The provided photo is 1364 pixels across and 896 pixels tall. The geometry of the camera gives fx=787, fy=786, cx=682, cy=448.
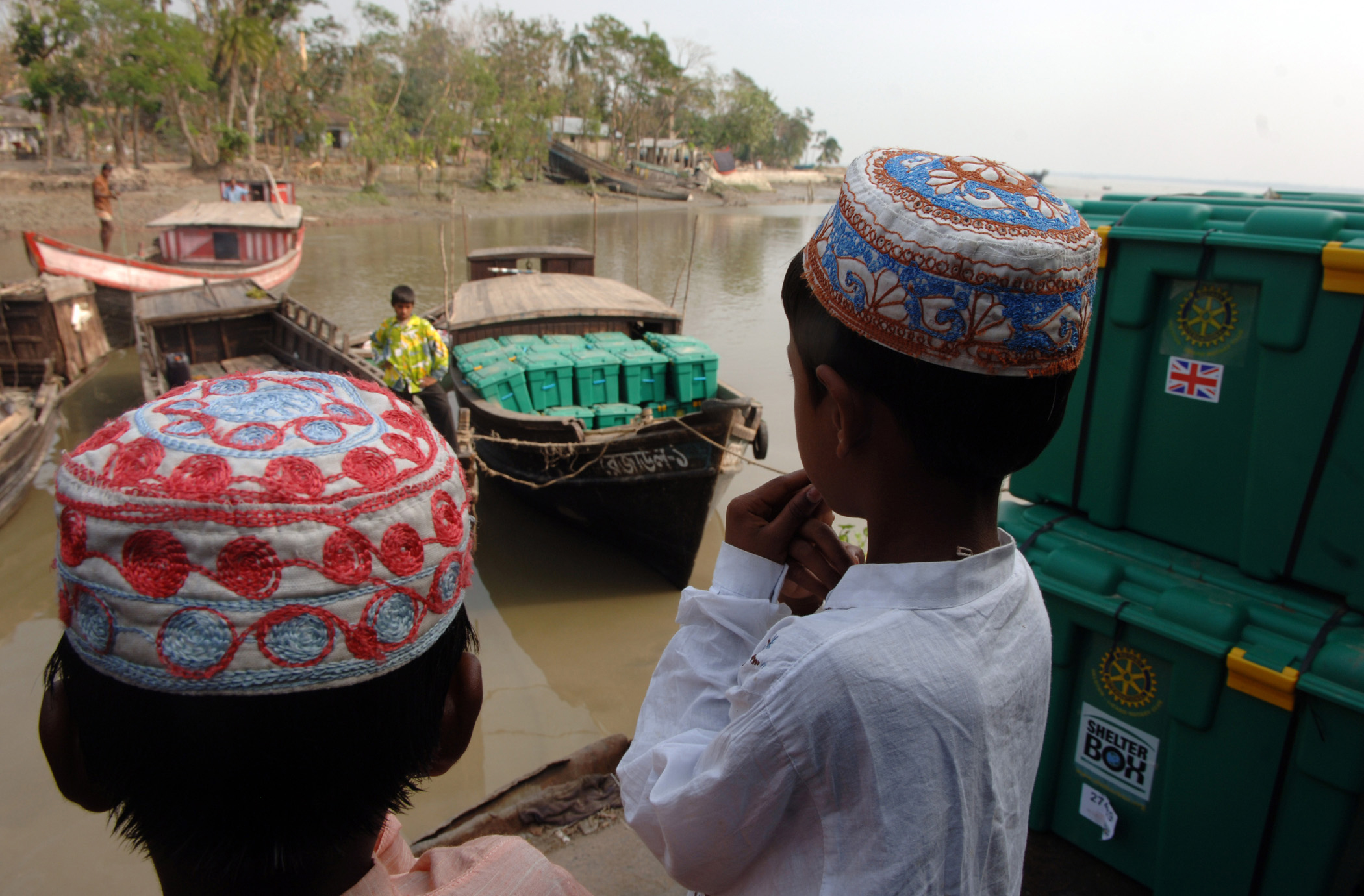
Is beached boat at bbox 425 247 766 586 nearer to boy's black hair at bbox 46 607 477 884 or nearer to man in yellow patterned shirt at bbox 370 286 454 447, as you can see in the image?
man in yellow patterned shirt at bbox 370 286 454 447

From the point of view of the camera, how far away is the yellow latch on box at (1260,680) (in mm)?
1850

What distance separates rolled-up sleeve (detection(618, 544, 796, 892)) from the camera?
890mm

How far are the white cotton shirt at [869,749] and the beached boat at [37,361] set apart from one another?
892 centimetres

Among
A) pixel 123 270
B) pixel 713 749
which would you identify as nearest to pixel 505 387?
pixel 713 749

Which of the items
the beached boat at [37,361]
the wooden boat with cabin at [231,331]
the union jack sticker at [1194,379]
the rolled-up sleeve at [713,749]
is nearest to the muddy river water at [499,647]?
the beached boat at [37,361]

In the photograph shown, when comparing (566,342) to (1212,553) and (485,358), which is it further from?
(1212,553)

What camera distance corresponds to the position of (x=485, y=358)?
7.28m

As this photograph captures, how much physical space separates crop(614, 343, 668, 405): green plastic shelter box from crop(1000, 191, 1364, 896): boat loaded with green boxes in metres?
4.75

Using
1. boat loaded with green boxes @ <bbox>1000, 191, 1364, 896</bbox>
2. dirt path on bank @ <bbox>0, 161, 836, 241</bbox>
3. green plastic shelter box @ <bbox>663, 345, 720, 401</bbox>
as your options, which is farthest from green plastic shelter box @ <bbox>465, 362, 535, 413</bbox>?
dirt path on bank @ <bbox>0, 161, 836, 241</bbox>

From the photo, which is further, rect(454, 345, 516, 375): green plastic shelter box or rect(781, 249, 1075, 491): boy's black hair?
rect(454, 345, 516, 375): green plastic shelter box

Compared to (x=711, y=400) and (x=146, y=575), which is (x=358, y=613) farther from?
(x=711, y=400)

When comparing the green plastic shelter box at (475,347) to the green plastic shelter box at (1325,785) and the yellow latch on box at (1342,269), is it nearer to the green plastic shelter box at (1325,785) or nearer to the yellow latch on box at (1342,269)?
the yellow latch on box at (1342,269)

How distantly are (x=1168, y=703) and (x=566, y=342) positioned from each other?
6516 millimetres

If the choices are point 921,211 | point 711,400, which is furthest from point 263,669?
point 711,400
